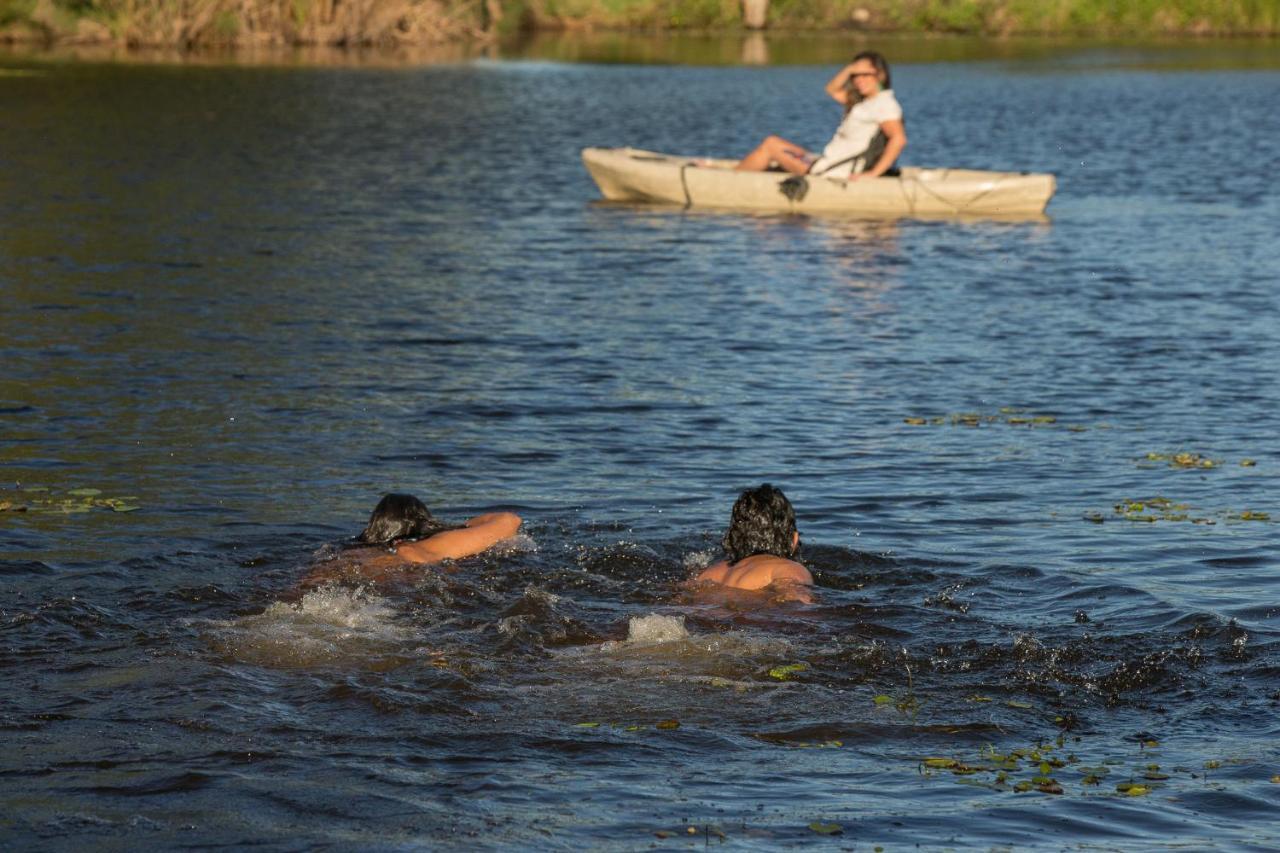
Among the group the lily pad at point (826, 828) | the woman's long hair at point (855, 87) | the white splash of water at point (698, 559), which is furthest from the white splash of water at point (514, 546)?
the woman's long hair at point (855, 87)

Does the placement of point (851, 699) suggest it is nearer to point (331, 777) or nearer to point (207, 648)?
point (331, 777)

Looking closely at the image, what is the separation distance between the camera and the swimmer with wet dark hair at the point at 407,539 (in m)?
9.24

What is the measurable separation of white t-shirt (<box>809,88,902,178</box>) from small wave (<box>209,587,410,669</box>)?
15.5 metres

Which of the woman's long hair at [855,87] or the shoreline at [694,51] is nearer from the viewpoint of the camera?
the woman's long hair at [855,87]

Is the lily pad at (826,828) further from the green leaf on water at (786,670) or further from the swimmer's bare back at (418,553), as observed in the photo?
the swimmer's bare back at (418,553)

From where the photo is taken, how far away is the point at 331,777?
6.75 meters

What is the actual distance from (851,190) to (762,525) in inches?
599

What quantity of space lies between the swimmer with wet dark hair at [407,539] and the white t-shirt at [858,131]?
14460 mm

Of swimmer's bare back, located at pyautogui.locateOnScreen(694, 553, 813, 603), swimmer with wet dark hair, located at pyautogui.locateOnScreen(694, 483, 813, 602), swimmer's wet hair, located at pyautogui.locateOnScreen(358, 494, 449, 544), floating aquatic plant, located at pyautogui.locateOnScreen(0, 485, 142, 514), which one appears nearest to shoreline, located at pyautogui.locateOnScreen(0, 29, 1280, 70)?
floating aquatic plant, located at pyautogui.locateOnScreen(0, 485, 142, 514)

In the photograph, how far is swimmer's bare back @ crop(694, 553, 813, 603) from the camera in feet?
29.4

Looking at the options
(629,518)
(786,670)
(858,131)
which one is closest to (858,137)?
(858,131)

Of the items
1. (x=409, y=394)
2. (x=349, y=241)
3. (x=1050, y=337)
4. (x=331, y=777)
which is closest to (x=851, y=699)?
(x=331, y=777)

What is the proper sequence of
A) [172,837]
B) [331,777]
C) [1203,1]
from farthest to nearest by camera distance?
A: [1203,1] → [331,777] → [172,837]

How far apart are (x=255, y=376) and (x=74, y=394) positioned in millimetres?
1435
